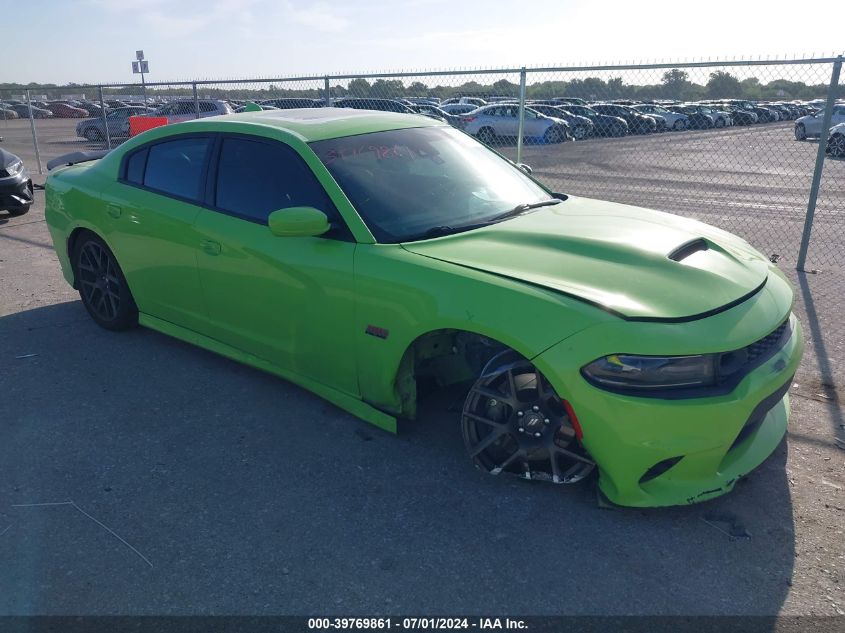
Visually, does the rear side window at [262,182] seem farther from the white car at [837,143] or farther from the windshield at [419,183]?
the white car at [837,143]

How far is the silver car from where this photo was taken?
66.5ft

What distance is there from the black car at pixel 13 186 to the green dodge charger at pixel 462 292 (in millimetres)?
5313

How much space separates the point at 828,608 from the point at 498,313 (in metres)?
1.61

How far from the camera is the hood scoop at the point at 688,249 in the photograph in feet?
11.2

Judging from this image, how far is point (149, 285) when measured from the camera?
4797 millimetres

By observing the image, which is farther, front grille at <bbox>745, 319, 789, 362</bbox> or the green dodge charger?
front grille at <bbox>745, 319, 789, 362</bbox>

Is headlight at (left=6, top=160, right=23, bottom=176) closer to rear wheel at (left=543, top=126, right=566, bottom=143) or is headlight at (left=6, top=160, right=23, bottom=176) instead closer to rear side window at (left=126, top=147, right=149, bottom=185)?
rear side window at (left=126, top=147, right=149, bottom=185)

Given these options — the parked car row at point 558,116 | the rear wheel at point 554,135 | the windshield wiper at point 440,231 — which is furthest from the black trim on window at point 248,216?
the rear wheel at point 554,135

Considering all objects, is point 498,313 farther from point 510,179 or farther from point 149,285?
point 149,285

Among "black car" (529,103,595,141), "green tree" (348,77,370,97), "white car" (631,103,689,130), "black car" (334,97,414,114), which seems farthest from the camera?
"white car" (631,103,689,130)

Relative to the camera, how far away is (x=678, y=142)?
2216 centimetres

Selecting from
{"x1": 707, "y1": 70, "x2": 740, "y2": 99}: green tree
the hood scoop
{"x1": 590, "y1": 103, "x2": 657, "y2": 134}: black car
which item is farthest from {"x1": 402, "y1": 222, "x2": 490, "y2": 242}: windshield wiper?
{"x1": 590, "y1": 103, "x2": 657, "y2": 134}: black car

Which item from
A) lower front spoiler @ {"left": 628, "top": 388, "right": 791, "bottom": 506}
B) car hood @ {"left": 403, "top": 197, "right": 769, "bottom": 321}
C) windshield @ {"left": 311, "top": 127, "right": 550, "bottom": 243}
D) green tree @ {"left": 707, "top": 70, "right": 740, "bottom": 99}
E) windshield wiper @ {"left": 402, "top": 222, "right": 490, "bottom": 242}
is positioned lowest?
lower front spoiler @ {"left": 628, "top": 388, "right": 791, "bottom": 506}

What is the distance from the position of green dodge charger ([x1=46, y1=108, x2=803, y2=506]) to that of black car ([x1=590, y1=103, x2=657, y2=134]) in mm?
19336
